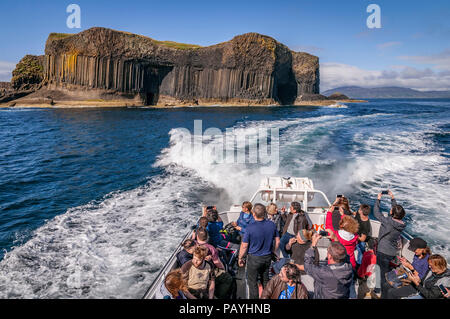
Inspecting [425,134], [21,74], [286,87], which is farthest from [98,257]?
[286,87]

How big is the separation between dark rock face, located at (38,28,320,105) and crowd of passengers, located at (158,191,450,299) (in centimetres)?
8159

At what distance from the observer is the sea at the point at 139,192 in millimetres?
7145

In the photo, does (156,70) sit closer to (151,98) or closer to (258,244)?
(151,98)

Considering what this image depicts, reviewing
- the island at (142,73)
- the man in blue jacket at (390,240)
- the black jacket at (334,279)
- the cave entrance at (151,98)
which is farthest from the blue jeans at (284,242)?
the cave entrance at (151,98)

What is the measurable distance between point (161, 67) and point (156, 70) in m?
1.89

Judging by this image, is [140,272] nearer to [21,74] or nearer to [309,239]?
[309,239]

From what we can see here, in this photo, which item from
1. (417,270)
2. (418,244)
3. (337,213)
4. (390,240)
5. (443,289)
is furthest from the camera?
(337,213)

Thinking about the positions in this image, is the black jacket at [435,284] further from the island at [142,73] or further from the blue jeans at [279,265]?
the island at [142,73]

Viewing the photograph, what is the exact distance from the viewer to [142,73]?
80000 millimetres

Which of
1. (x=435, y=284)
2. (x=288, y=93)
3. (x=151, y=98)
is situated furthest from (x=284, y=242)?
(x=288, y=93)

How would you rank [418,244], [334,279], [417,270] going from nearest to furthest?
1. [334,279]
2. [417,270]
3. [418,244]
